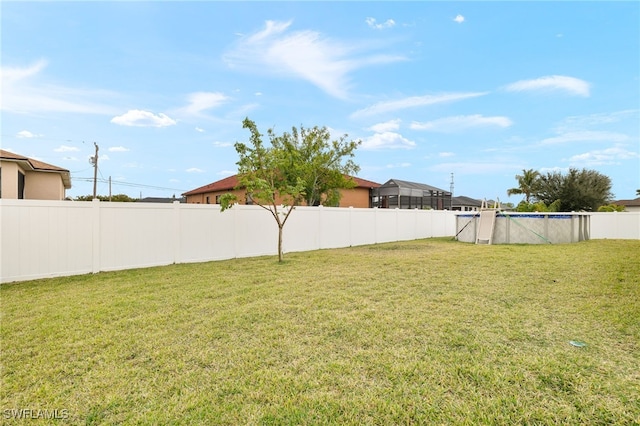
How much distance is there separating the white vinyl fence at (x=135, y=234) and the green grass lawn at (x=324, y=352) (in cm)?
97

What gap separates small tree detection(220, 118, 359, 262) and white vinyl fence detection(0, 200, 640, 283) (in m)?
0.82

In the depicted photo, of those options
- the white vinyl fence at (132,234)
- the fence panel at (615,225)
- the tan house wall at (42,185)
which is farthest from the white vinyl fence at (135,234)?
the fence panel at (615,225)

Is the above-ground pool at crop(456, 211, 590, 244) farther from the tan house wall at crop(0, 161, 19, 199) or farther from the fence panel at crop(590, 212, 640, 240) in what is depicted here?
the tan house wall at crop(0, 161, 19, 199)

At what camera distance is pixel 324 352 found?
313 cm

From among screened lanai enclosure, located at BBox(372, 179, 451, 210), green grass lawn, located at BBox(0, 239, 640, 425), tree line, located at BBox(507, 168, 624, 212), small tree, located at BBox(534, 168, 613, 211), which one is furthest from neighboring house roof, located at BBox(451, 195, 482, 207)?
green grass lawn, located at BBox(0, 239, 640, 425)

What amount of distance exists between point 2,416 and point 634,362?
5.06 m

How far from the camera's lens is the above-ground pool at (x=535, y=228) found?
14680mm

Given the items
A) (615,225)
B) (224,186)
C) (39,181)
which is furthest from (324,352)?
(224,186)

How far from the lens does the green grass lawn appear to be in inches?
88.7

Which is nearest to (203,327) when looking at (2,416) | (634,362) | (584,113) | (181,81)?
(2,416)

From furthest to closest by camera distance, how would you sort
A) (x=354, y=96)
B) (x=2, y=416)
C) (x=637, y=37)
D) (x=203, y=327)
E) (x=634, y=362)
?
(x=354, y=96) → (x=637, y=37) → (x=203, y=327) → (x=634, y=362) → (x=2, y=416)

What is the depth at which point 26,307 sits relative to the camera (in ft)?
15.7

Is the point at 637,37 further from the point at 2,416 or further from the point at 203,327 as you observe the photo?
the point at 2,416

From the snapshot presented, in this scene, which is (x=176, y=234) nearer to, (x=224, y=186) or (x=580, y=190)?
(x=224, y=186)
